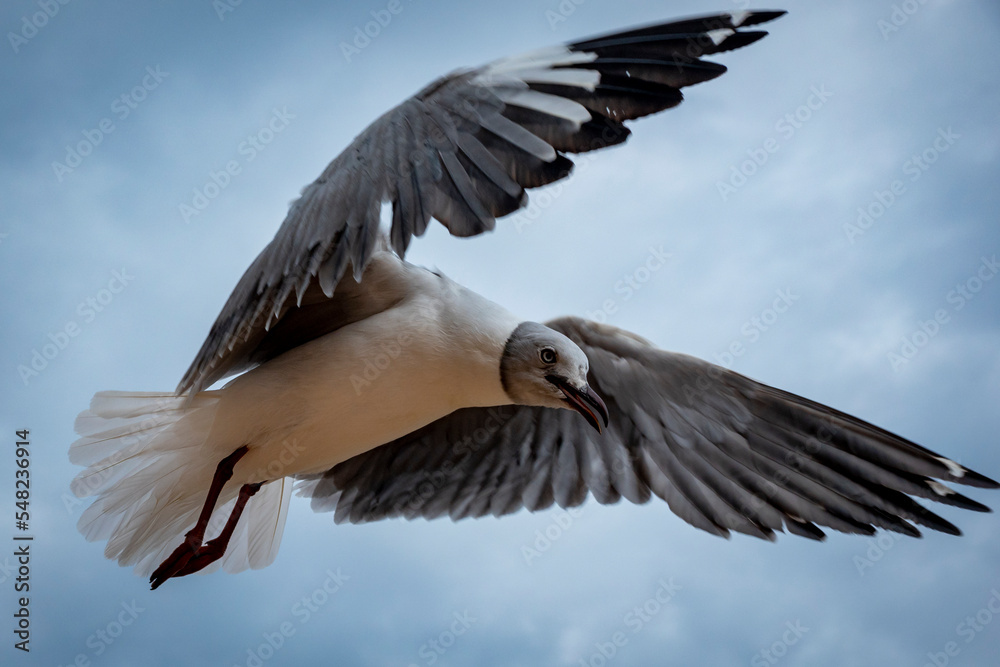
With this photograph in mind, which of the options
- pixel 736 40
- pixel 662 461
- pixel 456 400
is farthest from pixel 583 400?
pixel 736 40

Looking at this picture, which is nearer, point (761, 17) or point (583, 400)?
point (761, 17)

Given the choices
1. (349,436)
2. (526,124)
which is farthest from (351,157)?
(349,436)

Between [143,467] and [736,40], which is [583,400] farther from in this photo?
[143,467]

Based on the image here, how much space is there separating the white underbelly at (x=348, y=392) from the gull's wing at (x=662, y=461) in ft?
1.83

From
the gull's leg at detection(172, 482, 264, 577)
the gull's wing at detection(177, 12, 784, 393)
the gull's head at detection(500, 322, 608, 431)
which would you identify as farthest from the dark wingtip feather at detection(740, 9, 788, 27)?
the gull's leg at detection(172, 482, 264, 577)

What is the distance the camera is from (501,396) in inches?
88.6

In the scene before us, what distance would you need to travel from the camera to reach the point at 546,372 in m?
2.22

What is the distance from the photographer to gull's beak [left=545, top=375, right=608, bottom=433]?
2240 millimetres

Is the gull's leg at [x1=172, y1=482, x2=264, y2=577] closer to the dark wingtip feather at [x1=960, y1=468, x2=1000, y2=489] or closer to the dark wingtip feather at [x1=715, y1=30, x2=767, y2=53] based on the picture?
the dark wingtip feather at [x1=715, y1=30, x2=767, y2=53]

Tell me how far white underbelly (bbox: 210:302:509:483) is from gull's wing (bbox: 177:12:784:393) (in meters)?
0.30

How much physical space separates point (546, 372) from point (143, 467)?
1.06 metres

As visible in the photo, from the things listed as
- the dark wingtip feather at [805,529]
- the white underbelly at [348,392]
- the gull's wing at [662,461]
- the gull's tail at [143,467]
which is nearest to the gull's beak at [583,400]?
the white underbelly at [348,392]

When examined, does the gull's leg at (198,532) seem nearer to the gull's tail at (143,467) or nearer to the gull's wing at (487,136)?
the gull's tail at (143,467)

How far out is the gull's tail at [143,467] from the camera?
7.55 feet
